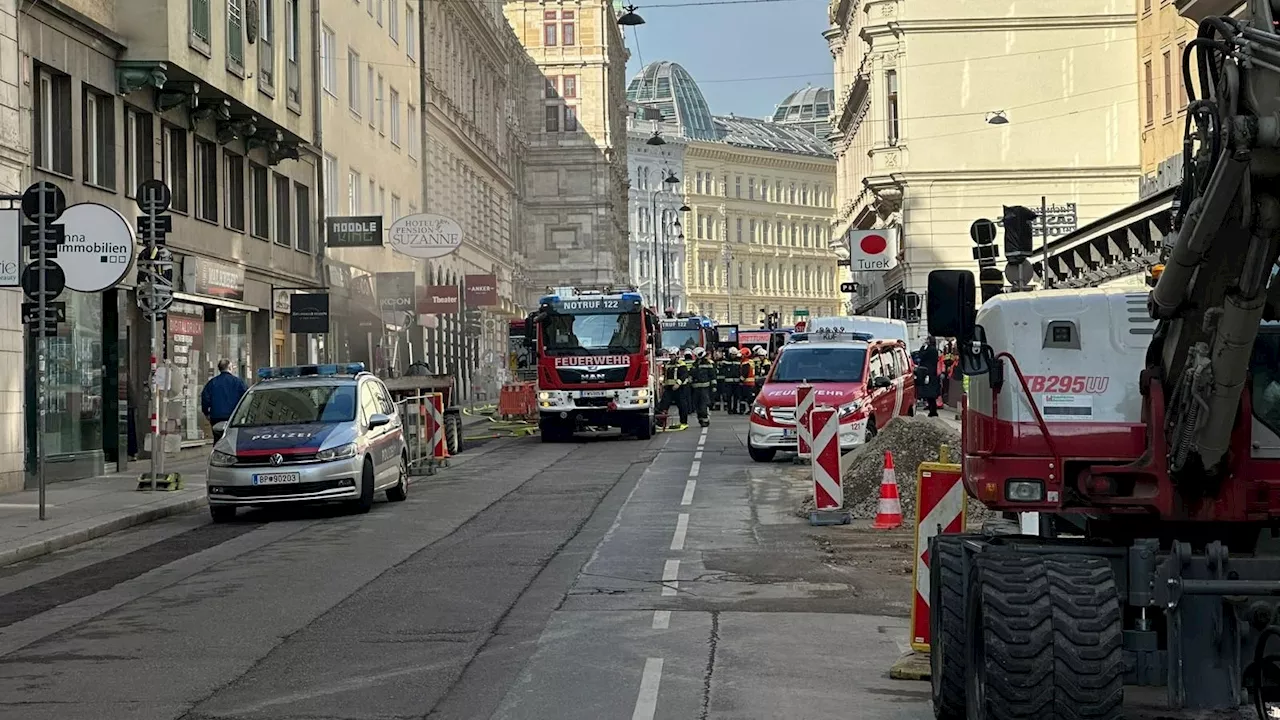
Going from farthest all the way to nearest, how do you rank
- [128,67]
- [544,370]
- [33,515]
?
[544,370] → [128,67] → [33,515]

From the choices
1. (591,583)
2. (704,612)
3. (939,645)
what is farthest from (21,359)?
(939,645)

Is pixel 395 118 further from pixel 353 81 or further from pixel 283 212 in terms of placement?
pixel 283 212

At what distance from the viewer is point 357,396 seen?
864 inches

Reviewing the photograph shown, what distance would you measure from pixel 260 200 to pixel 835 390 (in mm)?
15792

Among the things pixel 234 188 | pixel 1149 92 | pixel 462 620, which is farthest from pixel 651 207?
pixel 462 620

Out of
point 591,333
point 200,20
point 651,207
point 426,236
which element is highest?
point 651,207

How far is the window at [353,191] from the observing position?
157 feet

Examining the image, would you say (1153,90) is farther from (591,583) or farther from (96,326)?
(591,583)

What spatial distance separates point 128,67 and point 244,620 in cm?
1911

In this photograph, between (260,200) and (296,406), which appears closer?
(296,406)

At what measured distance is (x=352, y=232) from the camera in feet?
138

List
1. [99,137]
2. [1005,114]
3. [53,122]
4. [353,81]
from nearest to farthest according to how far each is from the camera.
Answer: [53,122] < [99,137] < [353,81] < [1005,114]

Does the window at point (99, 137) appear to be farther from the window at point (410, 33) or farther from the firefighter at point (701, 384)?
the window at point (410, 33)

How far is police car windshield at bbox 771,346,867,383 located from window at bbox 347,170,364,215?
2022 centimetres
